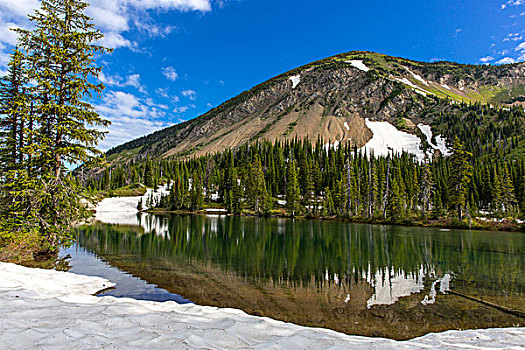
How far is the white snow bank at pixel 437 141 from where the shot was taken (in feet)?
550

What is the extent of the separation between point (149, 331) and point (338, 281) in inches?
495

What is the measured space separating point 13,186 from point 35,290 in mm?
9926

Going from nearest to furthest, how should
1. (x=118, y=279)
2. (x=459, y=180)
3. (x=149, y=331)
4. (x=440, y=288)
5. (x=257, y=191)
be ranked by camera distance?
1. (x=149, y=331)
2. (x=440, y=288)
3. (x=118, y=279)
4. (x=459, y=180)
5. (x=257, y=191)

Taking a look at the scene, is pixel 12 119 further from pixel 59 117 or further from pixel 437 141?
pixel 437 141

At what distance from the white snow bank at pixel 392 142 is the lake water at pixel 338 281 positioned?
15559cm

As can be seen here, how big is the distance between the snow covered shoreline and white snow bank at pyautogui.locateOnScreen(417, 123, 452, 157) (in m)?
188

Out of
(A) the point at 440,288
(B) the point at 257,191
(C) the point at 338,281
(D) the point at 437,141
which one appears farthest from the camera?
(D) the point at 437,141

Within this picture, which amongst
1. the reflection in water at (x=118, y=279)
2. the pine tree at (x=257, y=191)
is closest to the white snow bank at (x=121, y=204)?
the pine tree at (x=257, y=191)

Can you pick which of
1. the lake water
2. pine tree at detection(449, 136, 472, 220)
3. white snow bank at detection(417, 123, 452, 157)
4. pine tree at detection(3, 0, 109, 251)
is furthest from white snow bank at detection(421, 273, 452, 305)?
white snow bank at detection(417, 123, 452, 157)

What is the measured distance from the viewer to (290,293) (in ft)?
46.0

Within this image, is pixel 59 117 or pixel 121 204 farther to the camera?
pixel 121 204

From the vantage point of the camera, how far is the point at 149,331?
19.8 ft

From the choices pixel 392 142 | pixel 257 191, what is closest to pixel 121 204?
pixel 257 191

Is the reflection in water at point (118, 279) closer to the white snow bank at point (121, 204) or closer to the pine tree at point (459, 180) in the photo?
the pine tree at point (459, 180)
